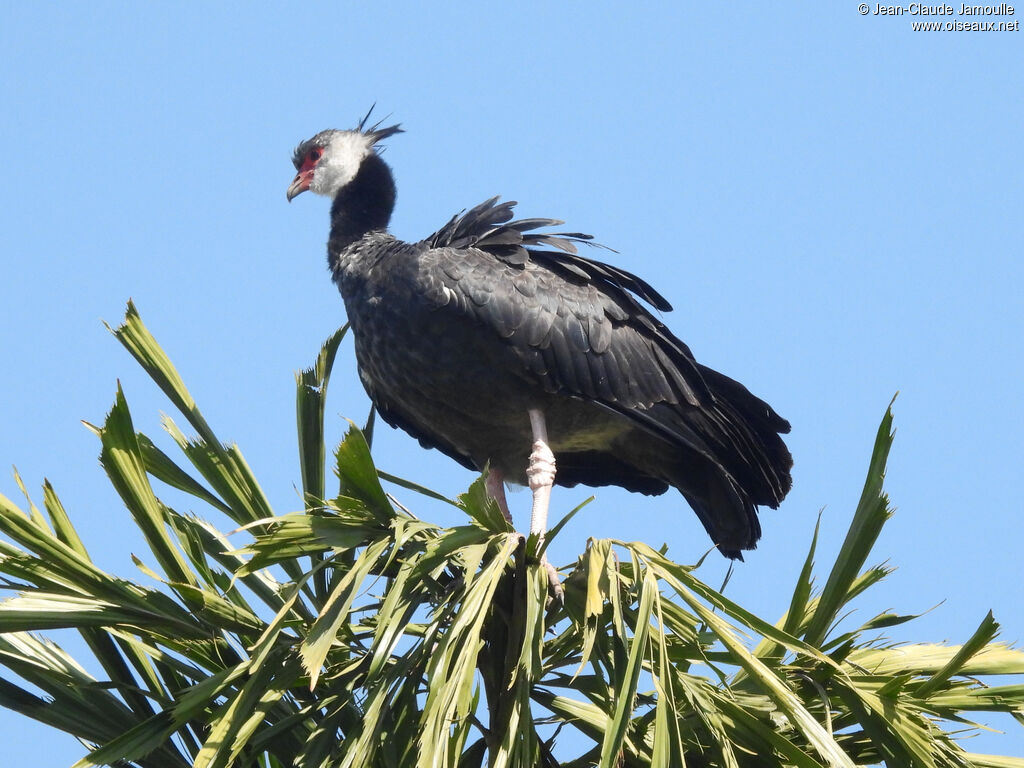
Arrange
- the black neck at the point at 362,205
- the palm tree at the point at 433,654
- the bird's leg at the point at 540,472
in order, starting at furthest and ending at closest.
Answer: the black neck at the point at 362,205 → the bird's leg at the point at 540,472 → the palm tree at the point at 433,654

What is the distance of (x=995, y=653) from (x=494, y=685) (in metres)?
1.37

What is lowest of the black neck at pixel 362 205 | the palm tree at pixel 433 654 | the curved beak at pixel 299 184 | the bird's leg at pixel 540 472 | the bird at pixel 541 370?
the palm tree at pixel 433 654

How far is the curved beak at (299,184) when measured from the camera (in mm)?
6410

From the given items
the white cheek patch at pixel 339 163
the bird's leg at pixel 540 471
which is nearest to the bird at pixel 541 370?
the bird's leg at pixel 540 471

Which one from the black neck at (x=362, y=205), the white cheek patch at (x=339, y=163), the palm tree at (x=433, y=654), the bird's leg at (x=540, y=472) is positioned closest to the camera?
the palm tree at (x=433, y=654)

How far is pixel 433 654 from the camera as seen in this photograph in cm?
340

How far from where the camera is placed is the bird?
506 centimetres

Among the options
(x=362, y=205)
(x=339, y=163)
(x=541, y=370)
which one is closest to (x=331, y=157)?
(x=339, y=163)

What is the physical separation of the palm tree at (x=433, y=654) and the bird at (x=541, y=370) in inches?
46.9

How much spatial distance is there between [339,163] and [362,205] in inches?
19.0

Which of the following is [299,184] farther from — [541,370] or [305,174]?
[541,370]

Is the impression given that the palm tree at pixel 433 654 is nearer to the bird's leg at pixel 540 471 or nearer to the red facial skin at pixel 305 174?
the bird's leg at pixel 540 471

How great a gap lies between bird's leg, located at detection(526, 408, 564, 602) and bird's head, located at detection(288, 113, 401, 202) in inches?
66.9

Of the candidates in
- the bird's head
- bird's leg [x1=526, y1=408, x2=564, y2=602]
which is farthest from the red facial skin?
bird's leg [x1=526, y1=408, x2=564, y2=602]
